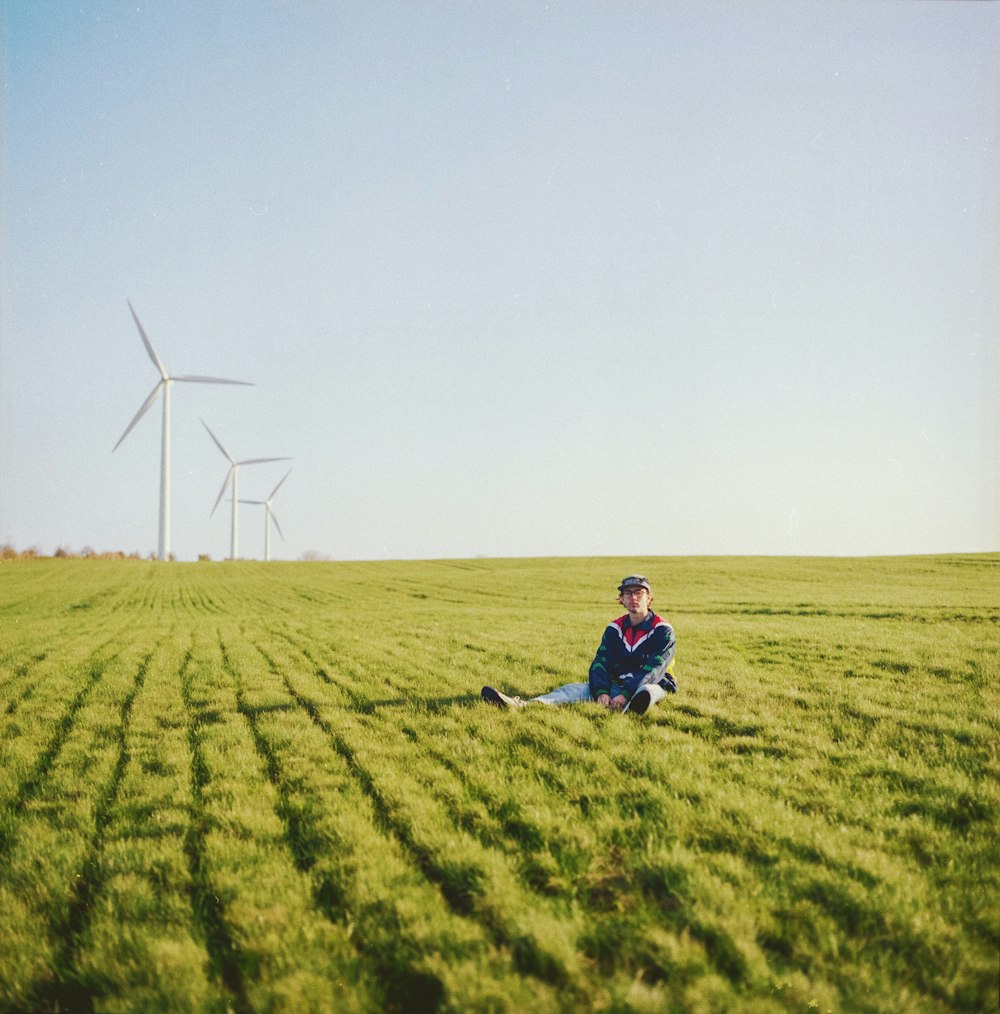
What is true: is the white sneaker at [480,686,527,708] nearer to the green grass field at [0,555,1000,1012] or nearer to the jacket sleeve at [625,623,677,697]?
the green grass field at [0,555,1000,1012]

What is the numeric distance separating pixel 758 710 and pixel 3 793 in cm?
904

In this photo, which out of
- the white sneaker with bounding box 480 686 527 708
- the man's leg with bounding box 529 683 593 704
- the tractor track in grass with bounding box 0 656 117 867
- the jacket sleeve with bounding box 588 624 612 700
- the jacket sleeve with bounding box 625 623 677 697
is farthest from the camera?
the jacket sleeve with bounding box 588 624 612 700

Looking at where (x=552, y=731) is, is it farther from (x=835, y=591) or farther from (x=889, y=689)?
(x=835, y=591)

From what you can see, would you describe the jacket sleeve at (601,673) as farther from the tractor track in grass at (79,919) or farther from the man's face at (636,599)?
the tractor track in grass at (79,919)

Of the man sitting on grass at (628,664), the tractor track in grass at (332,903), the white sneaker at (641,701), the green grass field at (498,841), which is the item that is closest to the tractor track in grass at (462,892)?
the green grass field at (498,841)

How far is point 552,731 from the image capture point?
8438 mm

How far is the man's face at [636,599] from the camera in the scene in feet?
32.2

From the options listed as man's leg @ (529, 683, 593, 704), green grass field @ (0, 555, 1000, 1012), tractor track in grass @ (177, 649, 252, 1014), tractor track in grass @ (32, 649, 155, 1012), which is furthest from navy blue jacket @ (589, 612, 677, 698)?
tractor track in grass @ (32, 649, 155, 1012)

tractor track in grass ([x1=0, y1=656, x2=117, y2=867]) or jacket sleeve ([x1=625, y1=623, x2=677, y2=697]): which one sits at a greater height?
Answer: jacket sleeve ([x1=625, y1=623, x2=677, y2=697])

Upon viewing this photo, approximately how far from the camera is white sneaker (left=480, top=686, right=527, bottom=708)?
9.65 meters

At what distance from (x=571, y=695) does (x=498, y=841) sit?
4.69 m

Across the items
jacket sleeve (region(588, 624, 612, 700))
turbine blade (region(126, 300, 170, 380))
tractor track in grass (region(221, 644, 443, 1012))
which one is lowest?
tractor track in grass (region(221, 644, 443, 1012))

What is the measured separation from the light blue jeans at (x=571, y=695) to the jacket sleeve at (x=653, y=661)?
0.74 ft

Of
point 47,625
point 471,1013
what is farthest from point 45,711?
point 47,625
